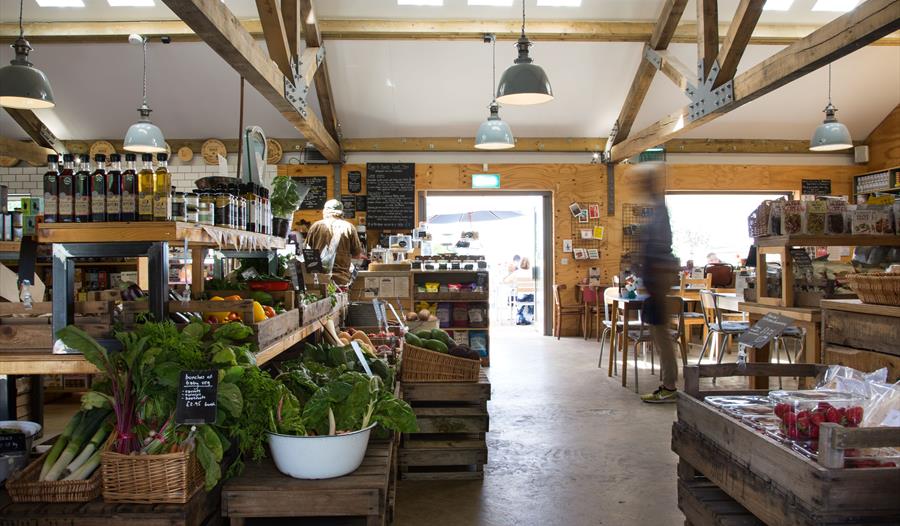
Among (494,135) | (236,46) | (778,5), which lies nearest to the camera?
(236,46)

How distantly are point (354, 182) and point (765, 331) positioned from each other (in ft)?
24.2

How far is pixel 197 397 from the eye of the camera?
1.87 m

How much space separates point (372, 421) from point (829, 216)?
337 centimetres

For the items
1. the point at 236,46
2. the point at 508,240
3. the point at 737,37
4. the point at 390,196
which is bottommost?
the point at 508,240

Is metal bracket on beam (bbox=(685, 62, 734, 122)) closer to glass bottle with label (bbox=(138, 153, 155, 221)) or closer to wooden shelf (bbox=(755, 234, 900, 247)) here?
wooden shelf (bbox=(755, 234, 900, 247))

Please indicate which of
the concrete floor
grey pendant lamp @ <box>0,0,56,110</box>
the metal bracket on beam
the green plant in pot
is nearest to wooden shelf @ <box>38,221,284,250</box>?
the green plant in pot

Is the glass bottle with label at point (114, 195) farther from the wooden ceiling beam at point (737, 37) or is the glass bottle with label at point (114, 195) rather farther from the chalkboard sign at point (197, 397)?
the wooden ceiling beam at point (737, 37)

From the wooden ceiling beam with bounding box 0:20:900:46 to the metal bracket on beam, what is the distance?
149 cm

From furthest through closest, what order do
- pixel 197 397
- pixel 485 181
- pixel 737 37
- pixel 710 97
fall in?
pixel 485 181 < pixel 710 97 < pixel 737 37 < pixel 197 397

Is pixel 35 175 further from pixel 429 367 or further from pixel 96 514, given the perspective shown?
pixel 96 514

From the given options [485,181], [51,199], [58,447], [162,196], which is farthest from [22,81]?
[485,181]

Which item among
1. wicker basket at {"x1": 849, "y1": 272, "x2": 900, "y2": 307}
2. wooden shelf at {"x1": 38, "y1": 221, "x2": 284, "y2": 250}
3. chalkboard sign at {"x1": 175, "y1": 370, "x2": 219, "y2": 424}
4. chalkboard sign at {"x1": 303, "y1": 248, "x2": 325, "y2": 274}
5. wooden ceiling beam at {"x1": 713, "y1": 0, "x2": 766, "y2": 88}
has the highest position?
wooden ceiling beam at {"x1": 713, "y1": 0, "x2": 766, "y2": 88}

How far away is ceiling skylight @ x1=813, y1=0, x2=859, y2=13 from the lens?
305 inches

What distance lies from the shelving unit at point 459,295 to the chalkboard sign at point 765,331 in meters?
4.12
